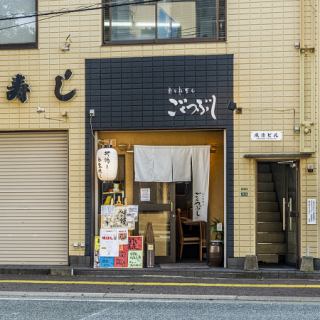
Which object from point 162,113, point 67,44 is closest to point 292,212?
point 162,113

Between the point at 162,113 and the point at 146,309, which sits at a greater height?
the point at 162,113

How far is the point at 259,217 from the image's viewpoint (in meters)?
15.7

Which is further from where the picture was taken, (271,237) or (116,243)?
(271,237)

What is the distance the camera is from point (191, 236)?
16.0 meters

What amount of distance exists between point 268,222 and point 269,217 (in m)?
0.13

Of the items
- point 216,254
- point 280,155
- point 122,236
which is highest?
point 280,155

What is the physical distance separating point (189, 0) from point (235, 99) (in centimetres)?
263

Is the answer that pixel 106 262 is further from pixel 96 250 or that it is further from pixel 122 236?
pixel 122 236

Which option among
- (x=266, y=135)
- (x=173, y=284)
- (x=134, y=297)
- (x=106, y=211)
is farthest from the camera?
(x=106, y=211)

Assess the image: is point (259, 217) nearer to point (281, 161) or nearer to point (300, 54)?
point (281, 161)

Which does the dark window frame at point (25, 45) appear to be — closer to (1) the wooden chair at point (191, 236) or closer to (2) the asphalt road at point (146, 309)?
(1) the wooden chair at point (191, 236)

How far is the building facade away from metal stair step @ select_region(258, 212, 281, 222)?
1.0 inches

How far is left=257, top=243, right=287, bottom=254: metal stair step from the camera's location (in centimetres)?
1527

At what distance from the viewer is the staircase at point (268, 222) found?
15.3m
